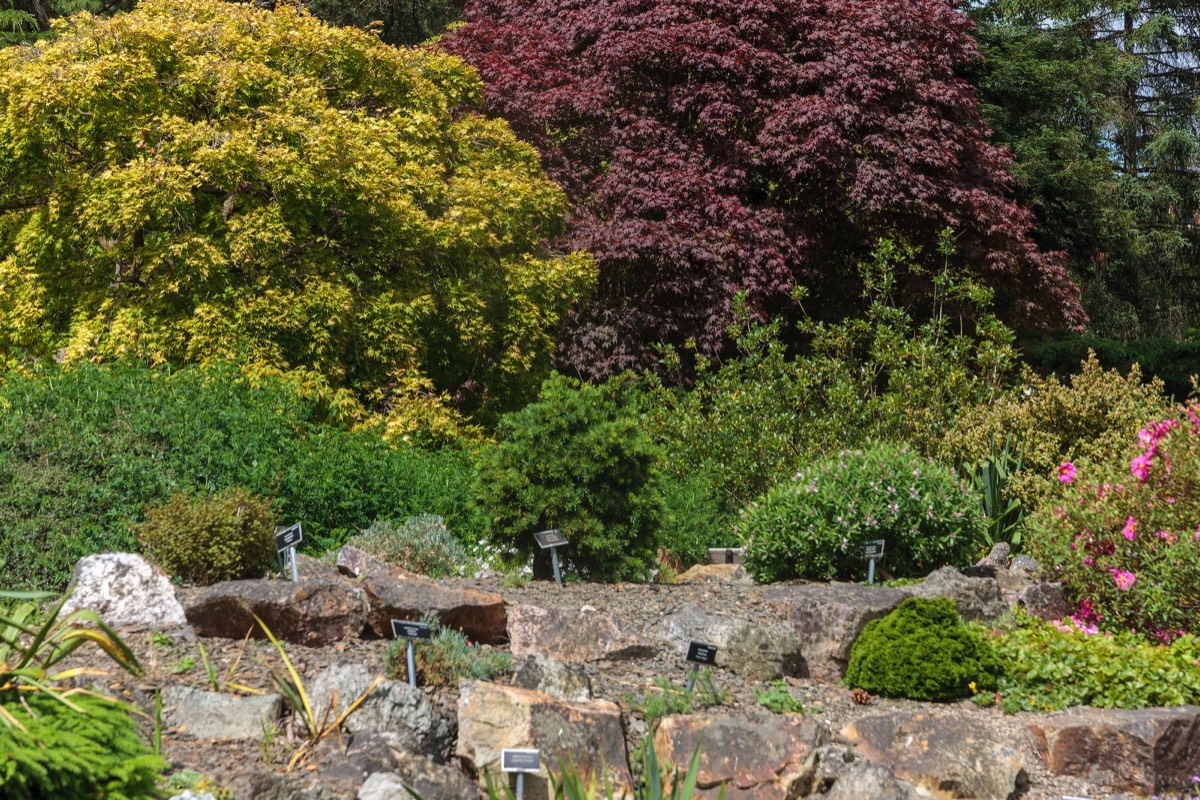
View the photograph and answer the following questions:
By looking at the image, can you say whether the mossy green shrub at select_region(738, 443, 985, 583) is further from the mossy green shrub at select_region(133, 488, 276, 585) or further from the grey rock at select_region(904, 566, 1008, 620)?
the mossy green shrub at select_region(133, 488, 276, 585)

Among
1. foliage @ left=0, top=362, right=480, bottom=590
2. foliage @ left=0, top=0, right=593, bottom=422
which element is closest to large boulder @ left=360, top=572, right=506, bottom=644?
foliage @ left=0, top=362, right=480, bottom=590

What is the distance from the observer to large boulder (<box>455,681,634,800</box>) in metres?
5.41

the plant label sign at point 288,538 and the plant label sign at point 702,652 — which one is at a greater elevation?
the plant label sign at point 288,538

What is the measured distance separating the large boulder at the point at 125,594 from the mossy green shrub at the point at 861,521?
3.94 meters

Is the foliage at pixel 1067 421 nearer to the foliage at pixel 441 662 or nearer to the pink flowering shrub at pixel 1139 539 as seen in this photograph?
the pink flowering shrub at pixel 1139 539

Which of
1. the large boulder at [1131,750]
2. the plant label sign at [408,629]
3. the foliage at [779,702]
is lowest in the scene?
the large boulder at [1131,750]

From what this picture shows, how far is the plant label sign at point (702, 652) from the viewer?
605 cm

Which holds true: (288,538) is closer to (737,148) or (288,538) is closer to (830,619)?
(830,619)

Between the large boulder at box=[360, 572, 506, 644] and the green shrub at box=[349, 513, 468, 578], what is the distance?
5.49ft

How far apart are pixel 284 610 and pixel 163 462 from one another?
8.24ft

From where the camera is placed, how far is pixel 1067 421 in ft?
35.1

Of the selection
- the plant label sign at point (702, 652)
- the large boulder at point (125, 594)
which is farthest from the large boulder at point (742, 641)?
the large boulder at point (125, 594)

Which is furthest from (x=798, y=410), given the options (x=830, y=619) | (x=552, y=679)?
(x=552, y=679)

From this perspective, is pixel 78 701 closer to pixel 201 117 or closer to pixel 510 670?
pixel 510 670
